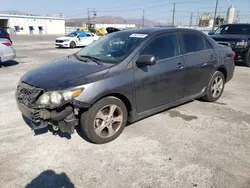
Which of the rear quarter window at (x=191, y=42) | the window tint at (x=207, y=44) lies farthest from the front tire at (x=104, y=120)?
the window tint at (x=207, y=44)

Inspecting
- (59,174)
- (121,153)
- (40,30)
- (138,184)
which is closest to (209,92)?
(121,153)

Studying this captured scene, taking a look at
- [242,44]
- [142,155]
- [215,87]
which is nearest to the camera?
[142,155]

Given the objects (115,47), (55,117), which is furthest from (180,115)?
(55,117)

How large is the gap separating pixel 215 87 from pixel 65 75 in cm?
340

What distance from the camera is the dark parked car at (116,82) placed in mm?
2820

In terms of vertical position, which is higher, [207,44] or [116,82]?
[207,44]

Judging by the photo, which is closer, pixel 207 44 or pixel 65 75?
pixel 65 75

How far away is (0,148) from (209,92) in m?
4.06

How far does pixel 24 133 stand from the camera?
349 cm

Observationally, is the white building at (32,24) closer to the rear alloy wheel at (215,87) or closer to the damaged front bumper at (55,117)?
the rear alloy wheel at (215,87)

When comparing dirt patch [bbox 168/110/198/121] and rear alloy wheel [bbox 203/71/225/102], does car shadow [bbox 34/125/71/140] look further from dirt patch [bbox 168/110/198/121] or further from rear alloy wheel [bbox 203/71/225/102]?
rear alloy wheel [bbox 203/71/225/102]

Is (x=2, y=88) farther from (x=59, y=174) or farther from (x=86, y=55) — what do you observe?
(x=59, y=174)

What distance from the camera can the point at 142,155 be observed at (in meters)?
2.92

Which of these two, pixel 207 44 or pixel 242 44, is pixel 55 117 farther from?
pixel 242 44
